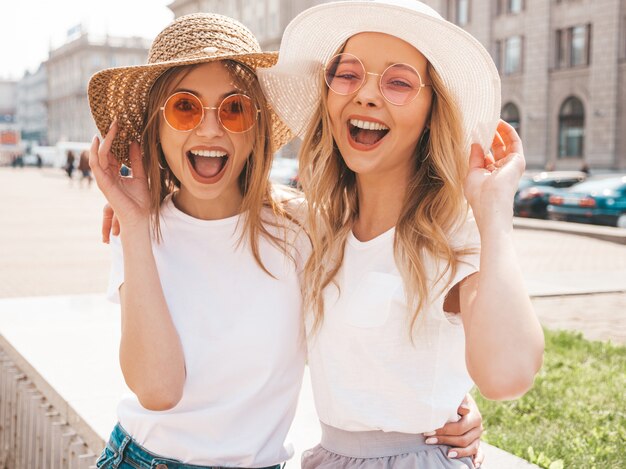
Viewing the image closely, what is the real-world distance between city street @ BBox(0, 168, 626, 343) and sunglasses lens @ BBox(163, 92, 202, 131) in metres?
5.55

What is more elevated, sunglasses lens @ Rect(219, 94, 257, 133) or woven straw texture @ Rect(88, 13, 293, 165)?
woven straw texture @ Rect(88, 13, 293, 165)

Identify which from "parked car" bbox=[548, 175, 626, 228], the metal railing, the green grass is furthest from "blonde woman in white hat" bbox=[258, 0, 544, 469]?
"parked car" bbox=[548, 175, 626, 228]

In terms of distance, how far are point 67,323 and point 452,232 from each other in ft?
12.7

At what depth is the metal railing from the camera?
338 cm

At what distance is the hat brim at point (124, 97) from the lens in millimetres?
2412

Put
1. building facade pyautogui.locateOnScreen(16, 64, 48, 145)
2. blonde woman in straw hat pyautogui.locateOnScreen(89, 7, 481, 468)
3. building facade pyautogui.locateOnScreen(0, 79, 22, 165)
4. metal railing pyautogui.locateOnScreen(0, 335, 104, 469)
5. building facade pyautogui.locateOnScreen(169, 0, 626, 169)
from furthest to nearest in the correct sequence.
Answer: building facade pyautogui.locateOnScreen(16, 64, 48, 145)
building facade pyautogui.locateOnScreen(0, 79, 22, 165)
building facade pyautogui.locateOnScreen(169, 0, 626, 169)
metal railing pyautogui.locateOnScreen(0, 335, 104, 469)
blonde woman in straw hat pyautogui.locateOnScreen(89, 7, 481, 468)

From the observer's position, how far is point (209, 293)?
88.7 inches

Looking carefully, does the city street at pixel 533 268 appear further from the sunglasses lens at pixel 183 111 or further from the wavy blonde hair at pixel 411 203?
the sunglasses lens at pixel 183 111

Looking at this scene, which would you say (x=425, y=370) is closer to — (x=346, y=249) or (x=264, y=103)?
(x=346, y=249)

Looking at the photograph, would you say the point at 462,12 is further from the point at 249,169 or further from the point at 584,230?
the point at 249,169

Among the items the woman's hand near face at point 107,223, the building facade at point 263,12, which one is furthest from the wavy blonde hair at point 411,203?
the building facade at point 263,12

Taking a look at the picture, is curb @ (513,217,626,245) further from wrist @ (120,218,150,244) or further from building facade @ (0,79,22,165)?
building facade @ (0,79,22,165)

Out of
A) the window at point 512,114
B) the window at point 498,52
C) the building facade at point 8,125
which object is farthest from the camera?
the building facade at point 8,125

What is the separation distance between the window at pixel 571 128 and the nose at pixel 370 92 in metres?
38.4
